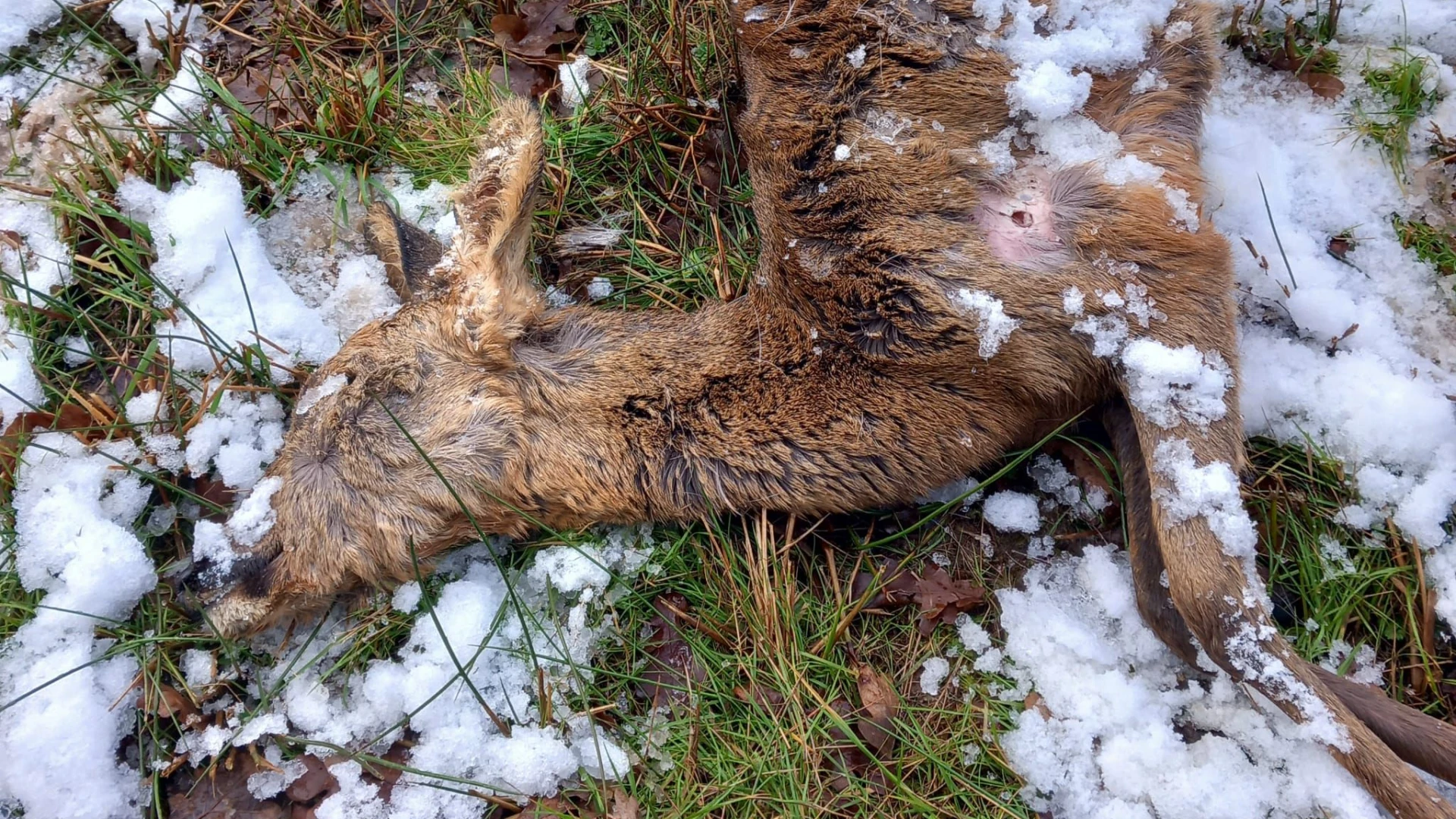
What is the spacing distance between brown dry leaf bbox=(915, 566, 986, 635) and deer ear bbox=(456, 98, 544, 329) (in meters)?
1.81

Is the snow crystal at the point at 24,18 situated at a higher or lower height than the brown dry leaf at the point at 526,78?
higher

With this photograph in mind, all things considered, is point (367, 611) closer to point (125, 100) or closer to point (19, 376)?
point (19, 376)

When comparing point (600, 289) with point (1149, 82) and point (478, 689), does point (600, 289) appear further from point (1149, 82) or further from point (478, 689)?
point (1149, 82)

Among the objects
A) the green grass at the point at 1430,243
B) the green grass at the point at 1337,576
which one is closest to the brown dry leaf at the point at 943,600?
the green grass at the point at 1337,576

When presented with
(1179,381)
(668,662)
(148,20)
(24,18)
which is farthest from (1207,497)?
(24,18)

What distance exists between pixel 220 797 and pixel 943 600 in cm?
276

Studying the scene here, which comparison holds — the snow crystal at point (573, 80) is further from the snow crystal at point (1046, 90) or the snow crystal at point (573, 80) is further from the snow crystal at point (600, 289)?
the snow crystal at point (1046, 90)

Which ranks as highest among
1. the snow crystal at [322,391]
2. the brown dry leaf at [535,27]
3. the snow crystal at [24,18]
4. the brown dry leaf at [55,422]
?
the snow crystal at [24,18]

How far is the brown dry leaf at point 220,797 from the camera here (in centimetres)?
301

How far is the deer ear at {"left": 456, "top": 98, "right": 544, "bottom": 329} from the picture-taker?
3031 millimetres

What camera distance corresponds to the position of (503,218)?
10.1 feet

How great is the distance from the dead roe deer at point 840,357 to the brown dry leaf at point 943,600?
0.44 meters

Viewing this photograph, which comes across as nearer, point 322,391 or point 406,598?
point 322,391

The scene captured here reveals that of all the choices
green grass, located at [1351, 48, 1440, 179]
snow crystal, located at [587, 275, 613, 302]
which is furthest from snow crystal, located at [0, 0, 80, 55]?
green grass, located at [1351, 48, 1440, 179]
